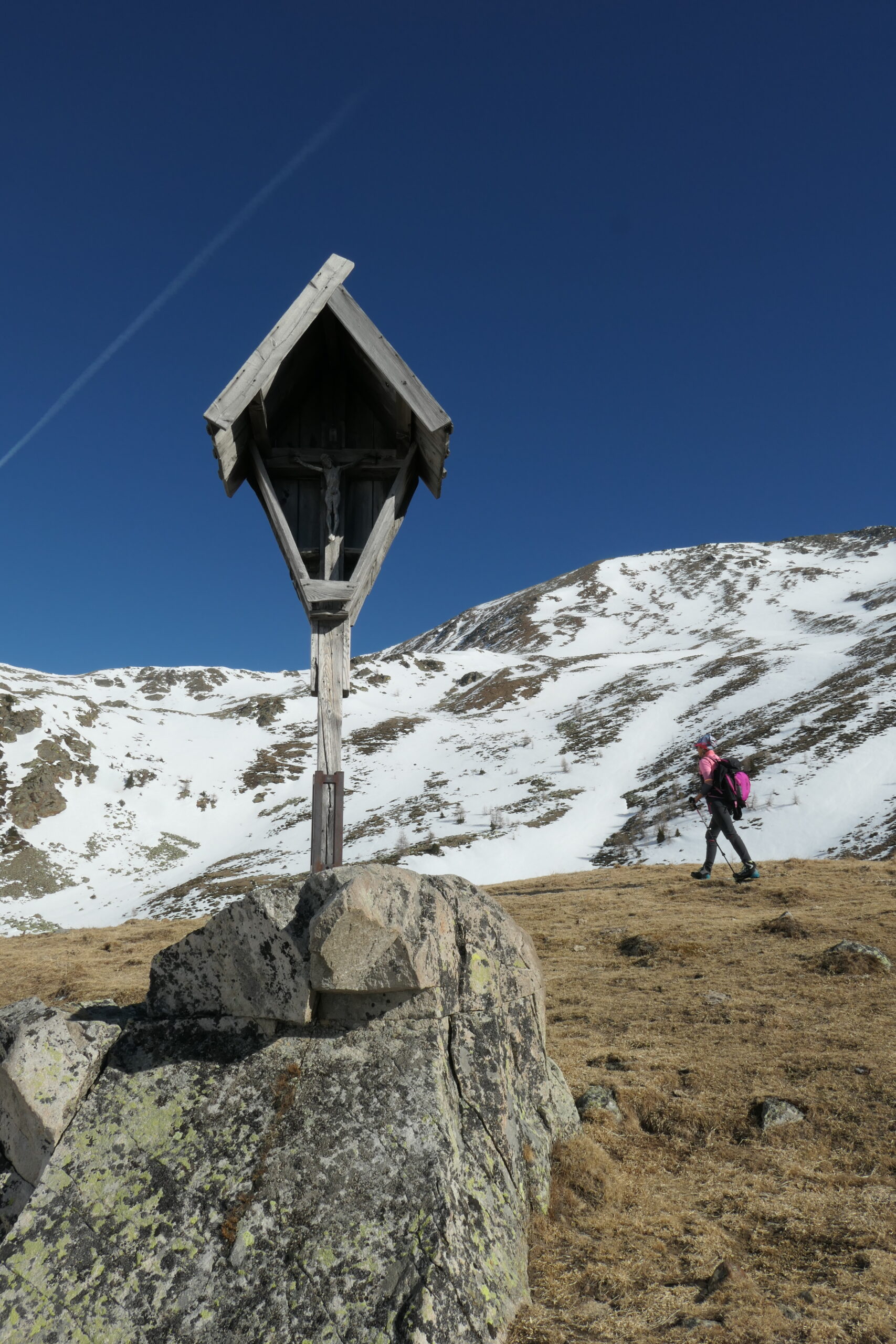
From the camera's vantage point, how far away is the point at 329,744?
5535 millimetres


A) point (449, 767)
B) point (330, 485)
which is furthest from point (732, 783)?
point (449, 767)

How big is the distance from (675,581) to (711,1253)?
15384 cm

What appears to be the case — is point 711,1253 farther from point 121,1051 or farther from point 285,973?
point 121,1051

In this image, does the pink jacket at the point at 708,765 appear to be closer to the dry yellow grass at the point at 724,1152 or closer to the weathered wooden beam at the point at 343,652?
the dry yellow grass at the point at 724,1152

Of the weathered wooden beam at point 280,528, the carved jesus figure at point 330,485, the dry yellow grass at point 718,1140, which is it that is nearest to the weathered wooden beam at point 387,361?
the carved jesus figure at point 330,485

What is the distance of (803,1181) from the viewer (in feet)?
14.4

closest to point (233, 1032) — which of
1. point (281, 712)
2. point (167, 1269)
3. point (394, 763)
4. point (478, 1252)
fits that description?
point (167, 1269)

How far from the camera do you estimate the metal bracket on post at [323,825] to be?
5285mm

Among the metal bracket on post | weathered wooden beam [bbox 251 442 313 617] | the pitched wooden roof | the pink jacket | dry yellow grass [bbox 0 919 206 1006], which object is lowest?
dry yellow grass [bbox 0 919 206 1006]

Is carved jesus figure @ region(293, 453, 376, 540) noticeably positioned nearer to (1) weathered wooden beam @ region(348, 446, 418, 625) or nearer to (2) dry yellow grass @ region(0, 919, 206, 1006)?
(1) weathered wooden beam @ region(348, 446, 418, 625)

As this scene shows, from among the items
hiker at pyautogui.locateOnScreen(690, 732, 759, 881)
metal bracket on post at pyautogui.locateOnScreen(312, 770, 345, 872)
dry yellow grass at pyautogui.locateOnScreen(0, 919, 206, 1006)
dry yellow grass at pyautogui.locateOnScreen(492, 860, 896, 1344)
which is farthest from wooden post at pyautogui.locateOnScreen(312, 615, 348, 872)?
hiker at pyautogui.locateOnScreen(690, 732, 759, 881)

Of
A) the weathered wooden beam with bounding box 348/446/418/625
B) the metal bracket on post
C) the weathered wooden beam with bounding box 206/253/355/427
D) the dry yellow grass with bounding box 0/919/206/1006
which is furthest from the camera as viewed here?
the dry yellow grass with bounding box 0/919/206/1006

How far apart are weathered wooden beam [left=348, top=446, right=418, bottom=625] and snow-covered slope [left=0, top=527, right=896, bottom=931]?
893 cm

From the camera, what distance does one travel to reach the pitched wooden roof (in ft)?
17.9
